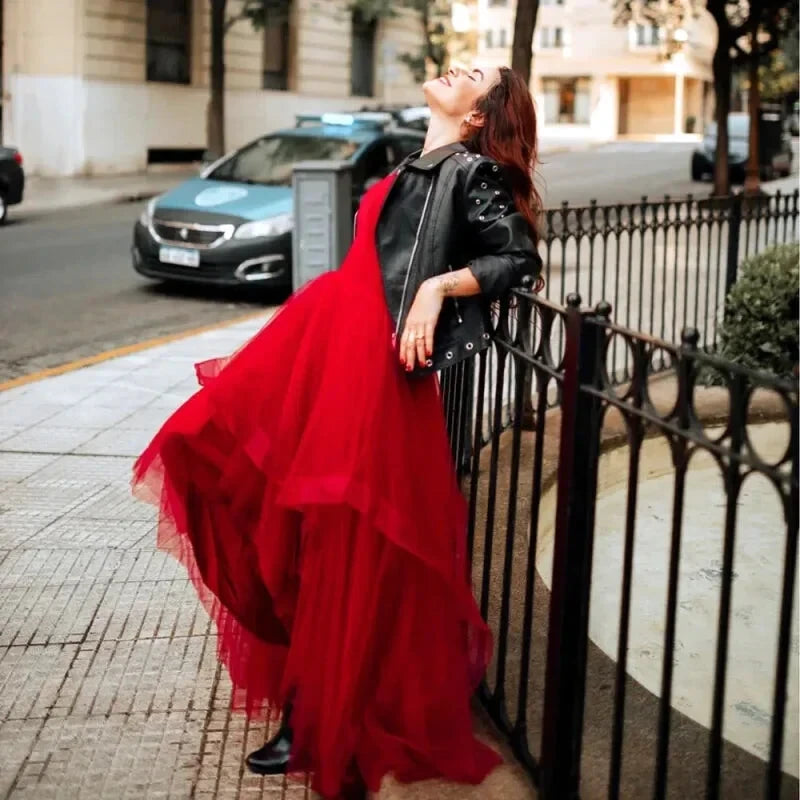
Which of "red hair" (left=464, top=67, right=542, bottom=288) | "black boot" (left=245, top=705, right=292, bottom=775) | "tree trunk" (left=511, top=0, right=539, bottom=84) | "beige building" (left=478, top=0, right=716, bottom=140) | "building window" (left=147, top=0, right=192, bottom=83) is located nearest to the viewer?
"red hair" (left=464, top=67, right=542, bottom=288)

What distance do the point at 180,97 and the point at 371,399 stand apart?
1126 inches

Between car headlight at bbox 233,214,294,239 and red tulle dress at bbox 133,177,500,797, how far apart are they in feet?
29.3

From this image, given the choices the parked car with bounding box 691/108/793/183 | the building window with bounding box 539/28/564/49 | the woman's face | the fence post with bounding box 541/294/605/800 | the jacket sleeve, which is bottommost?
the fence post with bounding box 541/294/605/800

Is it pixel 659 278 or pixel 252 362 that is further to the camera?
pixel 659 278

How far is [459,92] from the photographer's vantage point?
3.15 metres

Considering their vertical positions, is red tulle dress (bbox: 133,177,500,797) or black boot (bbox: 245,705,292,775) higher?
red tulle dress (bbox: 133,177,500,797)

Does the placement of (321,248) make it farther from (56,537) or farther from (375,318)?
(375,318)

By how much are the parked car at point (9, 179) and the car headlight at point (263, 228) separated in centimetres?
775

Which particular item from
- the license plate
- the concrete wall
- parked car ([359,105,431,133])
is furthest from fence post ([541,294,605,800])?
the concrete wall

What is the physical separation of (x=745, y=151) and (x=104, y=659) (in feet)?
101

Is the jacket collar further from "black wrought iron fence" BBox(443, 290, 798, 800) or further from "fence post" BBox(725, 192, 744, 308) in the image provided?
"fence post" BBox(725, 192, 744, 308)

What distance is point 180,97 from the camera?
30.3 meters

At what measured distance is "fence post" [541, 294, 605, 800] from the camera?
106 inches

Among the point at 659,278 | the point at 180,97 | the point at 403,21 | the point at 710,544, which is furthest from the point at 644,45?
the point at 710,544
